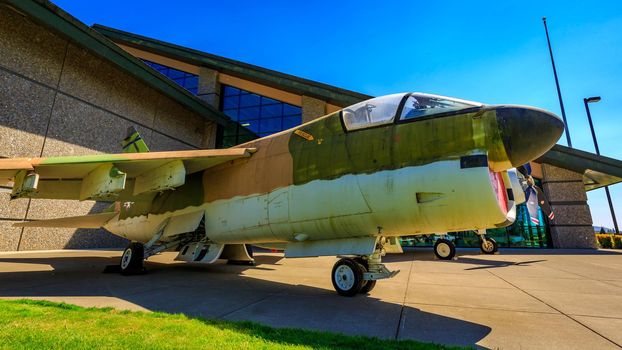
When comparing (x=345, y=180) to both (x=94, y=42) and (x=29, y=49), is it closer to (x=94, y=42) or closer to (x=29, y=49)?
(x=94, y=42)

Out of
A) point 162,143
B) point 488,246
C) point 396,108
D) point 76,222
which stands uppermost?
point 162,143

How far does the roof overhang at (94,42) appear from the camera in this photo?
11.5 metres

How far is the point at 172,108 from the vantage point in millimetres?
19203

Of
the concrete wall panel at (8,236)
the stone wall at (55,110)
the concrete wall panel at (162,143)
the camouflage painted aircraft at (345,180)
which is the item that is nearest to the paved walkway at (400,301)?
the camouflage painted aircraft at (345,180)

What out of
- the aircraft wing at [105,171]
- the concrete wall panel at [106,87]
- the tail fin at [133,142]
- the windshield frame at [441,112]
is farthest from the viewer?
the concrete wall panel at [106,87]

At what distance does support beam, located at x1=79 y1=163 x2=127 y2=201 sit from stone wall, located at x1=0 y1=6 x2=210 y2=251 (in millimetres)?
8742

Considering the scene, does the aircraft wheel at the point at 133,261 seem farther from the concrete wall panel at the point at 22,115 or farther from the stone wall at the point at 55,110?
the concrete wall panel at the point at 22,115

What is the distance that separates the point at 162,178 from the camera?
6.54m

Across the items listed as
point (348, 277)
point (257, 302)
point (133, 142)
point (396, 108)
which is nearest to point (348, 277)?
point (348, 277)

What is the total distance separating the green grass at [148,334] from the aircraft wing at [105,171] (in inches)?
106

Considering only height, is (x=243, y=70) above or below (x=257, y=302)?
above

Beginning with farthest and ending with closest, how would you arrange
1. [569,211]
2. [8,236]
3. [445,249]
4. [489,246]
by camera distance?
[569,211], [489,246], [445,249], [8,236]

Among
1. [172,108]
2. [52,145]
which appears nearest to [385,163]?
[52,145]

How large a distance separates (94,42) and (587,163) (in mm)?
26741
